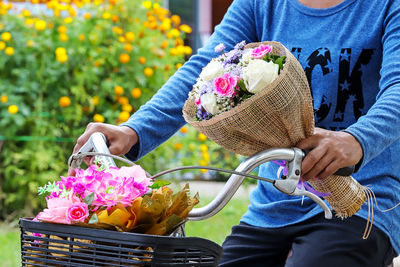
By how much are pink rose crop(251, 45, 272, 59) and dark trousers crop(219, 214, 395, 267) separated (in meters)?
0.57

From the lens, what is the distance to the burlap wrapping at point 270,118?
1359mm

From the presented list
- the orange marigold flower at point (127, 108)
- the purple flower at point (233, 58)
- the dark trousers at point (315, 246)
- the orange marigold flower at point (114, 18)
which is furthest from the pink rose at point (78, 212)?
the orange marigold flower at point (114, 18)

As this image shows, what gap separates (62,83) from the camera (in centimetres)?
441

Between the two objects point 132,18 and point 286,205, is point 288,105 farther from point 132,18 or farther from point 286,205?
point 132,18

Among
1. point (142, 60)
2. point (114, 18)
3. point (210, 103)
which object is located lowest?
point (142, 60)

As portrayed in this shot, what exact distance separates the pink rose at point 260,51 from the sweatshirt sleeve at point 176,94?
0.48m

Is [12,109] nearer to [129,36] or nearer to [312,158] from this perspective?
[129,36]

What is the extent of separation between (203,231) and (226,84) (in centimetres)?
321

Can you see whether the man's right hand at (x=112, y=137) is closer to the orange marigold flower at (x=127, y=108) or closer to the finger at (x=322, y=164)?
the finger at (x=322, y=164)

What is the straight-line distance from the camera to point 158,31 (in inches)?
188

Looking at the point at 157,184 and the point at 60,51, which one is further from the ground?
the point at 157,184

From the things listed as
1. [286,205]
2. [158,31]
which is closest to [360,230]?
[286,205]

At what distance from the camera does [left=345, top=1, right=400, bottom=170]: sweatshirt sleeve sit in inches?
58.5

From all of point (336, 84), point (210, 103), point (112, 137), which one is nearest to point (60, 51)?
point (112, 137)
